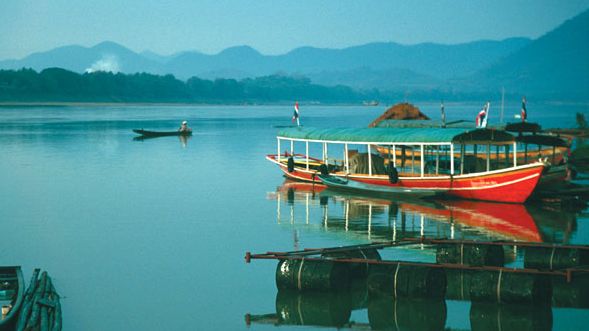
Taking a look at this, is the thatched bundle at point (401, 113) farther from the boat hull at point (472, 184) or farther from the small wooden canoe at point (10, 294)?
the small wooden canoe at point (10, 294)

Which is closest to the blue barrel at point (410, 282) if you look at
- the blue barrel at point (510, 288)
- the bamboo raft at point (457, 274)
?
the bamboo raft at point (457, 274)

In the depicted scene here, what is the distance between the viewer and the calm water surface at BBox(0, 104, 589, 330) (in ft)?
74.9

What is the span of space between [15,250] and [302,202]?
1642cm

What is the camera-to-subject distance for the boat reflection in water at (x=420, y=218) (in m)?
33.5

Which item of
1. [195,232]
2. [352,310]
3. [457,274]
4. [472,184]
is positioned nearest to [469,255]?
[457,274]

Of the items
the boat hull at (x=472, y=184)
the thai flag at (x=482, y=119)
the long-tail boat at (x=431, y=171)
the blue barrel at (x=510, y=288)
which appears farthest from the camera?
the thai flag at (x=482, y=119)

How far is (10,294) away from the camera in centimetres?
2289

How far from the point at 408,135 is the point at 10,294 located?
24.9 meters

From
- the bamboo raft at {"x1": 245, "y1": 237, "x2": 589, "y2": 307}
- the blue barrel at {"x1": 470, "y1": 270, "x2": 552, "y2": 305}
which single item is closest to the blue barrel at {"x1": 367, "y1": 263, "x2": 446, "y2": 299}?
the bamboo raft at {"x1": 245, "y1": 237, "x2": 589, "y2": 307}

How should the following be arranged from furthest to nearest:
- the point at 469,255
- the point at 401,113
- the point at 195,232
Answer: the point at 401,113, the point at 195,232, the point at 469,255

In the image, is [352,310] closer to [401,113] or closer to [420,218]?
[420,218]

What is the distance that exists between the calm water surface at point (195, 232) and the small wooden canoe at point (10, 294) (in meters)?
1.47

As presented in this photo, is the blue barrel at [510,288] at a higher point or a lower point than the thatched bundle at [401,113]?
lower

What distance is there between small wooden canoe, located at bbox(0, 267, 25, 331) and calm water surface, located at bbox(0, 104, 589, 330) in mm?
1466
